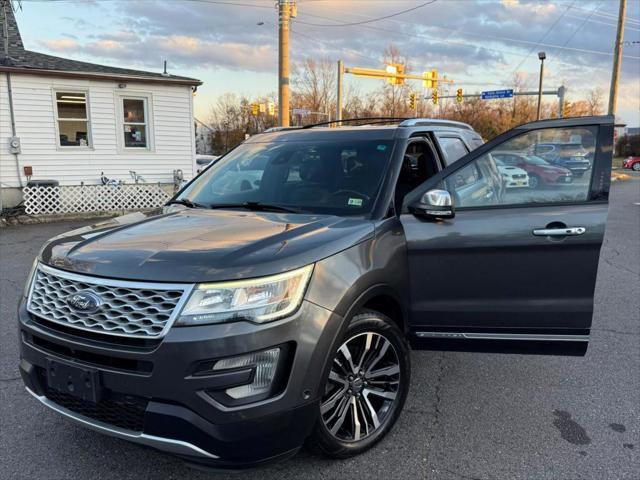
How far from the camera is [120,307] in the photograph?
7.66ft

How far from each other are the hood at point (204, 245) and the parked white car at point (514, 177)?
107 centimetres

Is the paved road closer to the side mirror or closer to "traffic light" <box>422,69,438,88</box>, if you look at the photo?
the side mirror

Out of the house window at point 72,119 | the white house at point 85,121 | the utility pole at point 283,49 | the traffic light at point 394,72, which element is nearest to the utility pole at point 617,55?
the traffic light at point 394,72

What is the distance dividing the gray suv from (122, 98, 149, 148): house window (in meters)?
12.1

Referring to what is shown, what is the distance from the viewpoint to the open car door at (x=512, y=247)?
323 cm

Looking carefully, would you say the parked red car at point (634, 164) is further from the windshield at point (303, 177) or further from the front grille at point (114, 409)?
the front grille at point (114, 409)

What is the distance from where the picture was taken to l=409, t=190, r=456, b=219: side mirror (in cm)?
316

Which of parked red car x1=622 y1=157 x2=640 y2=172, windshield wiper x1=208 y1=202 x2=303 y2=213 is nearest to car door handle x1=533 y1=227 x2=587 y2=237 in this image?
windshield wiper x1=208 y1=202 x2=303 y2=213

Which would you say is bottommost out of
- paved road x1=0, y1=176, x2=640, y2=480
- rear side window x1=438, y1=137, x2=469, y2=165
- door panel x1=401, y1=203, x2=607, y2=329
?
paved road x1=0, y1=176, x2=640, y2=480

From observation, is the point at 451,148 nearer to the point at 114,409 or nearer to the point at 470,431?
the point at 470,431

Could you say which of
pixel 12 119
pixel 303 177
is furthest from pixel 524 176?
pixel 12 119

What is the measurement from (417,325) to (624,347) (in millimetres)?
2484

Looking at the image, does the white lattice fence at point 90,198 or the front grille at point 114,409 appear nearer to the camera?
the front grille at point 114,409

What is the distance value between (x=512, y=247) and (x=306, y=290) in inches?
61.5
